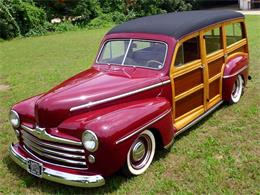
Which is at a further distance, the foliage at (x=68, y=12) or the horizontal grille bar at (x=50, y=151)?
the foliage at (x=68, y=12)

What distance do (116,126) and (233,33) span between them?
3.63m

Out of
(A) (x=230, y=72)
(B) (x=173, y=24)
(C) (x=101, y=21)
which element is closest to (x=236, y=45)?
(A) (x=230, y=72)

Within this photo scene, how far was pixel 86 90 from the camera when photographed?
174 inches

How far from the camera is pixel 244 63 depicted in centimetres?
675

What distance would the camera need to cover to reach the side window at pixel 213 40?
224 inches

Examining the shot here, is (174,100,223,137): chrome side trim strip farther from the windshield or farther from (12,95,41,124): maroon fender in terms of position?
(12,95,41,124): maroon fender

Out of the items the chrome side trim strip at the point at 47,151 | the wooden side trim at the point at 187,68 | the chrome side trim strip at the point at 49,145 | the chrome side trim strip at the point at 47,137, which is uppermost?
the wooden side trim at the point at 187,68

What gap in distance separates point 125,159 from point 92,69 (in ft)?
5.65

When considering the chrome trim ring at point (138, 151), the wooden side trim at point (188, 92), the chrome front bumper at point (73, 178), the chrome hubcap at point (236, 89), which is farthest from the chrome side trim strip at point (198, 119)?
the chrome front bumper at point (73, 178)

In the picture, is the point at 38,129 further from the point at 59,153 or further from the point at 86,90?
the point at 86,90

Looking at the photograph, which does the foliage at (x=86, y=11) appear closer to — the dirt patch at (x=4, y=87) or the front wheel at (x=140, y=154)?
the dirt patch at (x=4, y=87)

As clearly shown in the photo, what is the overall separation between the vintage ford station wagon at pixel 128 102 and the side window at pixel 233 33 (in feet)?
0.66

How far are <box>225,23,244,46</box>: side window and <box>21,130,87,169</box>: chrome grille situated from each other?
360cm

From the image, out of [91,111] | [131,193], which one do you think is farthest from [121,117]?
[131,193]
